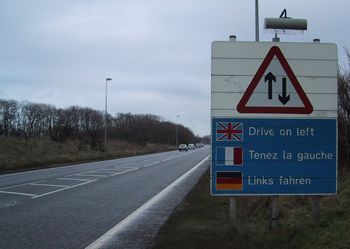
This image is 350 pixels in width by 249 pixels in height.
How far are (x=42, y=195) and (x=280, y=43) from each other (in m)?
11.4

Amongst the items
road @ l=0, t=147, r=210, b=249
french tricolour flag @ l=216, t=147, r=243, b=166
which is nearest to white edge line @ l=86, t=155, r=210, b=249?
road @ l=0, t=147, r=210, b=249

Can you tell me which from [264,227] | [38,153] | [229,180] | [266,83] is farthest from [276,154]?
[38,153]

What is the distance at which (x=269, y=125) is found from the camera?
7.46 m

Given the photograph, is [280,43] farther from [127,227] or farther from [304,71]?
[127,227]

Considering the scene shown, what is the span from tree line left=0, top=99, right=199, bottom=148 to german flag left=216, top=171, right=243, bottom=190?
5155 centimetres

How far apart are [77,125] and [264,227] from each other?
99356 millimetres

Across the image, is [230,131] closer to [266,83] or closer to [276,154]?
[276,154]

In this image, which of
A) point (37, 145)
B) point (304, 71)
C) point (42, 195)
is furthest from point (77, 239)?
point (37, 145)

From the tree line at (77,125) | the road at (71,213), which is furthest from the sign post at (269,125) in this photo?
the tree line at (77,125)

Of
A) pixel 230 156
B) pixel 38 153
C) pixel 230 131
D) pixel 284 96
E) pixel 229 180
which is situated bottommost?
pixel 38 153

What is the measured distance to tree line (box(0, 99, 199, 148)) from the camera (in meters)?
75.8

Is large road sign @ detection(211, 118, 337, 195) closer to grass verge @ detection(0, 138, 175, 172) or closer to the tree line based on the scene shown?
grass verge @ detection(0, 138, 175, 172)

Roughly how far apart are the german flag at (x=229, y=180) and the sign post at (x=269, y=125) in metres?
0.01

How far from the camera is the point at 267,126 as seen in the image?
747cm
